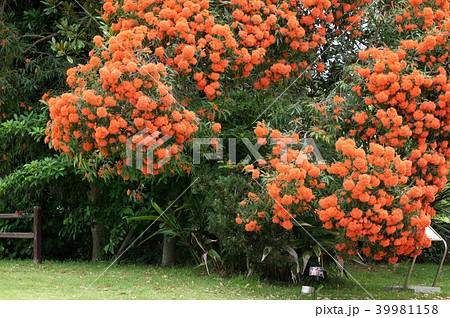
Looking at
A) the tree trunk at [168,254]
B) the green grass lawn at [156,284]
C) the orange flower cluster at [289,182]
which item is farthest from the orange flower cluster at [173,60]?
the tree trunk at [168,254]

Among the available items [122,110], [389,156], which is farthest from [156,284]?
[389,156]

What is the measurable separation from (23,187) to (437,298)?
667cm

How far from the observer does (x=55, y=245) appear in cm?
1044

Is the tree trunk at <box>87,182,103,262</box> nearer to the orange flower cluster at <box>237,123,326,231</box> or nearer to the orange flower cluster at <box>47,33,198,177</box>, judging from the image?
the orange flower cluster at <box>47,33,198,177</box>

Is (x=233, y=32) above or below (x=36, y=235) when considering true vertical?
above

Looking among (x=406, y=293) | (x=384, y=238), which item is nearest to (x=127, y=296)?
(x=384, y=238)

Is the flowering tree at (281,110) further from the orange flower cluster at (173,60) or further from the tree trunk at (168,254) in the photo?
the tree trunk at (168,254)

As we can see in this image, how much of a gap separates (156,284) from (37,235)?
3102 mm

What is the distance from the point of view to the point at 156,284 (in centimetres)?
758

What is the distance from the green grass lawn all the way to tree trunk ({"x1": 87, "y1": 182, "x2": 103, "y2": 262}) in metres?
0.54

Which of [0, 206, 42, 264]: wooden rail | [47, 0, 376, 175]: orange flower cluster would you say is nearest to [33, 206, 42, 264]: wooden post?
[0, 206, 42, 264]: wooden rail

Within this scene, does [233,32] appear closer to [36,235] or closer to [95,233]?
[95,233]

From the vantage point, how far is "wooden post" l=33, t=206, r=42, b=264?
9.52 m

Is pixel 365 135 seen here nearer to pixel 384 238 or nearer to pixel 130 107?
pixel 384 238
